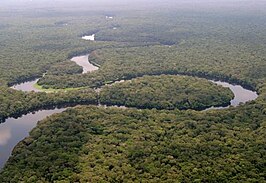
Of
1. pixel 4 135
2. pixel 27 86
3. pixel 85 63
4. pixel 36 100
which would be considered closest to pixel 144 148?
pixel 4 135

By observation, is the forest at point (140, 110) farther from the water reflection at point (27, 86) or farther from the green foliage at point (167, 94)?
the water reflection at point (27, 86)

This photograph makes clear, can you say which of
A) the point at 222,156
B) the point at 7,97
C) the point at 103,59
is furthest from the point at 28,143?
the point at 103,59

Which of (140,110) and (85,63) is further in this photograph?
(85,63)

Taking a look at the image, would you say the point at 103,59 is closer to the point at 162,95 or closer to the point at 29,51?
the point at 29,51

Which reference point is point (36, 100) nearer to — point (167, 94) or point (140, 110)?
point (140, 110)

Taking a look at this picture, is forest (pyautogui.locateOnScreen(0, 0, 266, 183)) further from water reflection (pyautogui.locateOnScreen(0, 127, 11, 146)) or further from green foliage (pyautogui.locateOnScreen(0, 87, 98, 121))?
water reflection (pyautogui.locateOnScreen(0, 127, 11, 146))

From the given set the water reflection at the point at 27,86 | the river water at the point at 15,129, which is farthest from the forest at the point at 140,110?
the water reflection at the point at 27,86
